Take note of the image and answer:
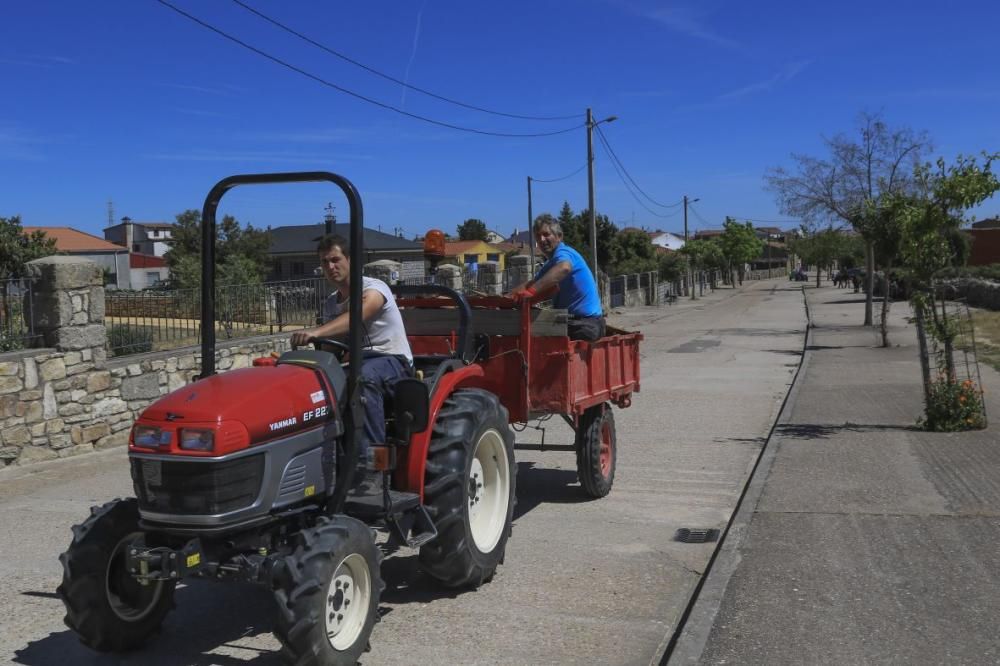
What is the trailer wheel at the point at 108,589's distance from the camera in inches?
173

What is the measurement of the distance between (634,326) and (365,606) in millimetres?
30633

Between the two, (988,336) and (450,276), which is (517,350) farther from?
(988,336)

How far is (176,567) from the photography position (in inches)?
165

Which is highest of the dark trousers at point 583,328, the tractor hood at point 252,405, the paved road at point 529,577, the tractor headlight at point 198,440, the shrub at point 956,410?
the dark trousers at point 583,328

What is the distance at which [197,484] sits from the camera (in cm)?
416

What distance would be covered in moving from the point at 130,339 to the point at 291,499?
840 cm

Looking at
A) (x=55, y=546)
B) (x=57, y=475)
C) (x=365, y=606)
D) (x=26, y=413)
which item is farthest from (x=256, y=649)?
(x=26, y=413)

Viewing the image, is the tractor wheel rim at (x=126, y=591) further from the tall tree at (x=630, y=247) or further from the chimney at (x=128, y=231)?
the chimney at (x=128, y=231)

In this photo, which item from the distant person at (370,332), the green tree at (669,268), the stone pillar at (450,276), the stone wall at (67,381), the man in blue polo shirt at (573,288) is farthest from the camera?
the green tree at (669,268)

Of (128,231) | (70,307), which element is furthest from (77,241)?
(70,307)

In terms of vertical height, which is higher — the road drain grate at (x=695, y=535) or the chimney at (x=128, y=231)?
the chimney at (x=128, y=231)

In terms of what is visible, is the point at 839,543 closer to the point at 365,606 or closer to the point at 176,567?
the point at 365,606

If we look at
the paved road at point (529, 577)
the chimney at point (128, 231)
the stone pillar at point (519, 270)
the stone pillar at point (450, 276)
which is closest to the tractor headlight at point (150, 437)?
the paved road at point (529, 577)

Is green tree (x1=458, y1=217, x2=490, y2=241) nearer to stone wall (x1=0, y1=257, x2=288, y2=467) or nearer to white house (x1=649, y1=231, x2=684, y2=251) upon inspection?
white house (x1=649, y1=231, x2=684, y2=251)
